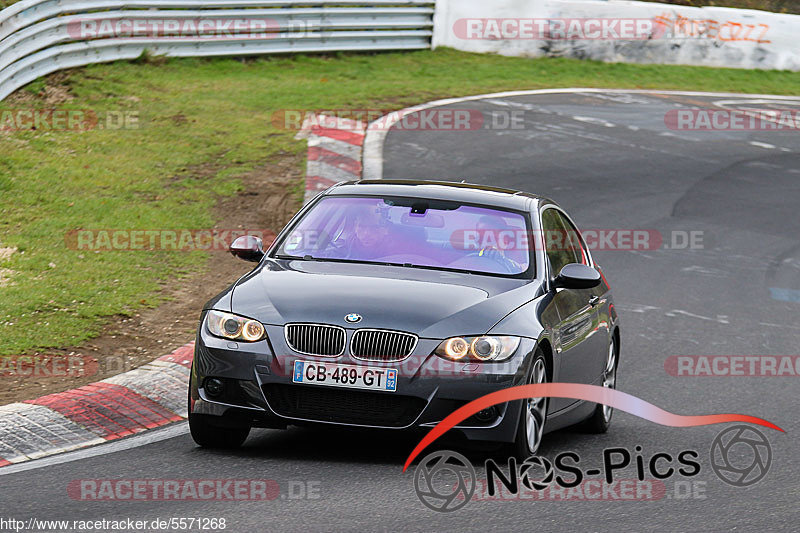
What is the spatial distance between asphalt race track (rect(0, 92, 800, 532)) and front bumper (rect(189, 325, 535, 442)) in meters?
0.21

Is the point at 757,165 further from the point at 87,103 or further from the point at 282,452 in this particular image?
the point at 282,452

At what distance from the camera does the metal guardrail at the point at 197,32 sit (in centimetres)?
1803

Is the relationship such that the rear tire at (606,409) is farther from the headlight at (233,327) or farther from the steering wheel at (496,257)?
the headlight at (233,327)

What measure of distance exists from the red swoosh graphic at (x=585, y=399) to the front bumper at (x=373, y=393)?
0.04 metres

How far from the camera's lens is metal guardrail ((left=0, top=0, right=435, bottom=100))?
18.0 metres

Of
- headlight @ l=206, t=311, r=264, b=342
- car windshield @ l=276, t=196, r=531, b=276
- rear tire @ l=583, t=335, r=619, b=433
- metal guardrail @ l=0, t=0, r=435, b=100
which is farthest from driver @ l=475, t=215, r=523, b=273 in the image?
metal guardrail @ l=0, t=0, r=435, b=100

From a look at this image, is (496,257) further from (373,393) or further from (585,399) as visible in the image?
(373,393)

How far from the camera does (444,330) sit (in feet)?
21.6

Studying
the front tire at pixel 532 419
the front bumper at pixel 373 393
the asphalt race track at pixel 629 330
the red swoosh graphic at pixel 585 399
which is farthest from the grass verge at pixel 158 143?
the front tire at pixel 532 419

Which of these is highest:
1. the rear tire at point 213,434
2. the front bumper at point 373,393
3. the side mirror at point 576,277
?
the side mirror at point 576,277

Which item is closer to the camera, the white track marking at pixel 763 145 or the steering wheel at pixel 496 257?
the steering wheel at pixel 496 257

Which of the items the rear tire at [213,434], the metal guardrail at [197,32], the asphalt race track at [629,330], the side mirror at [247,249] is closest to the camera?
the asphalt race track at [629,330]

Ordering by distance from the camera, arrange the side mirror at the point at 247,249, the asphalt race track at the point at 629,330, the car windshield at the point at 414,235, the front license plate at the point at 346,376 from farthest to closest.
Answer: the side mirror at the point at 247,249 → the car windshield at the point at 414,235 → the front license plate at the point at 346,376 → the asphalt race track at the point at 629,330

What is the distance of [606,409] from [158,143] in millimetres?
9768
